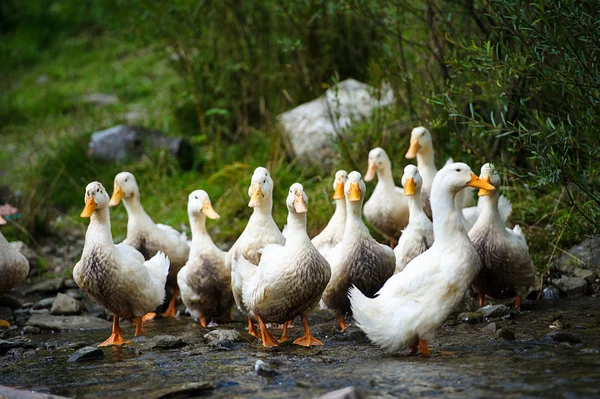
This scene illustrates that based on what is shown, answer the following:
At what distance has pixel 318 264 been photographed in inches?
215

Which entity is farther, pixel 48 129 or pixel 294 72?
pixel 48 129

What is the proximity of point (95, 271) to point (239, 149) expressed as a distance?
4.07 metres

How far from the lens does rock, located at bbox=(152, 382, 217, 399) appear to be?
4.30 metres

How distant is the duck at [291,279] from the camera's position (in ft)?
17.8

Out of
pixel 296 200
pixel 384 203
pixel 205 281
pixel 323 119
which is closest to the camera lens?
pixel 296 200

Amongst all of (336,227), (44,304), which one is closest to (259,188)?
(336,227)

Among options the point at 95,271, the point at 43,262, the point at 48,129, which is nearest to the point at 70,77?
the point at 48,129

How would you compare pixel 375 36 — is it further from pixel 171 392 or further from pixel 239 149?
pixel 171 392

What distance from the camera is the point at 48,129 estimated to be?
11.7 meters

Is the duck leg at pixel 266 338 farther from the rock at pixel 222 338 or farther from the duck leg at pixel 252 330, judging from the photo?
the duck leg at pixel 252 330

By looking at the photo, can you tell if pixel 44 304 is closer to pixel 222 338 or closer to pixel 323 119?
pixel 222 338

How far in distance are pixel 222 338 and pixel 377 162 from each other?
270 centimetres

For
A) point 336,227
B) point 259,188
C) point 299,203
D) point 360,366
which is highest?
point 259,188

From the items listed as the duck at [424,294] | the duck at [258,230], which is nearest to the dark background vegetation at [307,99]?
the duck at [424,294]
